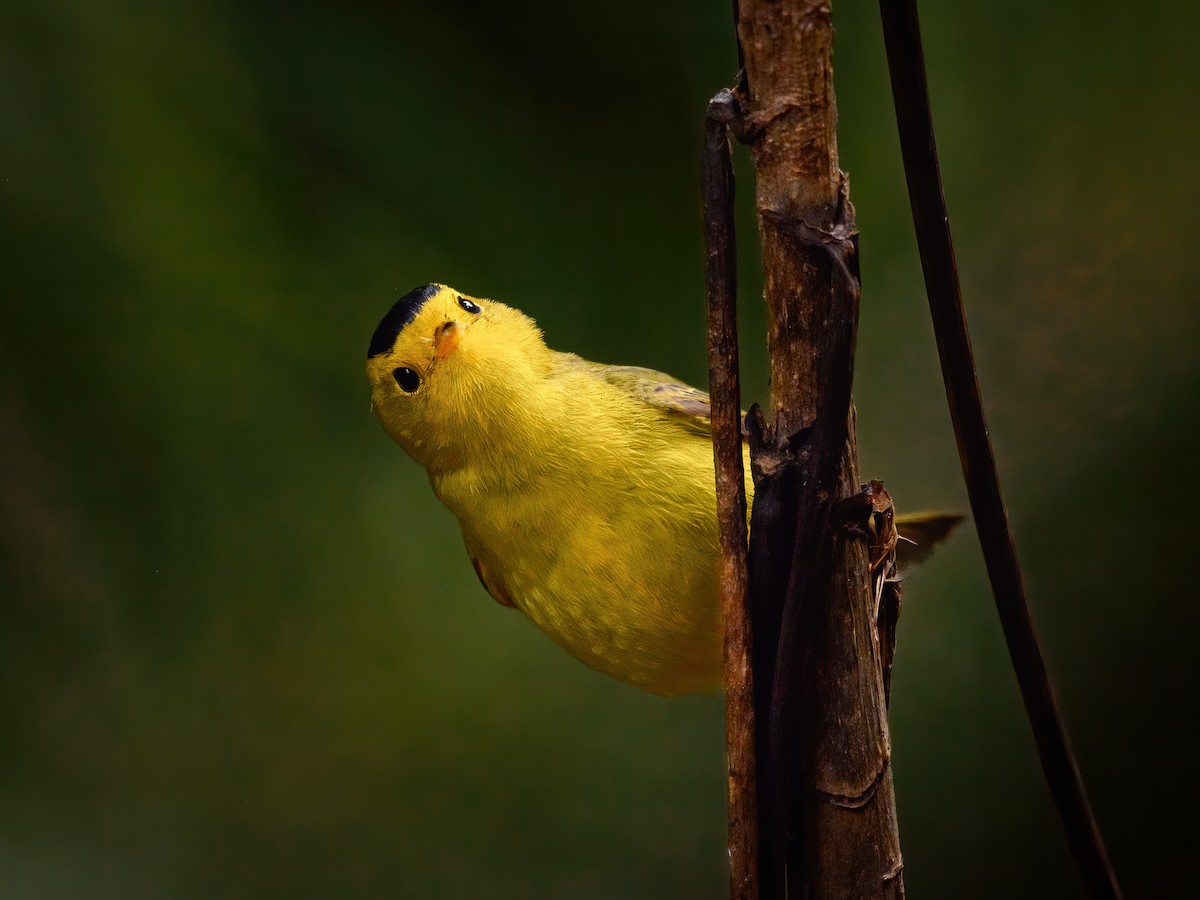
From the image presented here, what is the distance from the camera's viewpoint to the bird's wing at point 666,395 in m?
0.87

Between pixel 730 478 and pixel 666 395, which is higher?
pixel 666 395

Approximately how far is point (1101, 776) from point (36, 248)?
119 centimetres

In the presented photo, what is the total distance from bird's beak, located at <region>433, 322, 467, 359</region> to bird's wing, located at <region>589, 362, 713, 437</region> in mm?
162

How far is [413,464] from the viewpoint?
1180 millimetres

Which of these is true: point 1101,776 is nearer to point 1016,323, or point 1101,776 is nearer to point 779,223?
point 1016,323

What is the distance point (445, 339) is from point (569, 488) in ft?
0.48

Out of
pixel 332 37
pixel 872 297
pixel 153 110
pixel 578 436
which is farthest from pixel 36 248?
pixel 872 297

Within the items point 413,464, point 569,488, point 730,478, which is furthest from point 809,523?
point 413,464

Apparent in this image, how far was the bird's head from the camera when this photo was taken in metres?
0.76

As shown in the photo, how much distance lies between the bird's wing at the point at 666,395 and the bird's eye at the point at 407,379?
0.57ft

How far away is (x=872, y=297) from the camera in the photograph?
1.14m

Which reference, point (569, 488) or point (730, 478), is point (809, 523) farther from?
point (569, 488)

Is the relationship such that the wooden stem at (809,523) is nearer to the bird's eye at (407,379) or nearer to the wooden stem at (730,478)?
the wooden stem at (730,478)

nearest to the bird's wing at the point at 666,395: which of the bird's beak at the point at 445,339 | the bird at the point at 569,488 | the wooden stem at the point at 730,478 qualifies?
the bird at the point at 569,488
